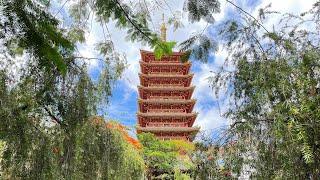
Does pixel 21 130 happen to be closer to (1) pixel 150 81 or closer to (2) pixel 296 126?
(2) pixel 296 126

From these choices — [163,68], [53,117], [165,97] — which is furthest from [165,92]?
[53,117]

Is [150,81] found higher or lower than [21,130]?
higher

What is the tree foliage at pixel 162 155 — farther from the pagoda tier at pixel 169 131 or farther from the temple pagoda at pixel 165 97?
the temple pagoda at pixel 165 97

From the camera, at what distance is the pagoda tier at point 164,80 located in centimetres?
2448

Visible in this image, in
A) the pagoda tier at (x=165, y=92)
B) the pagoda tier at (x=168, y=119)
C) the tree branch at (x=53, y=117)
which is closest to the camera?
the tree branch at (x=53, y=117)

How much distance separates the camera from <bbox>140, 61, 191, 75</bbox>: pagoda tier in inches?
968

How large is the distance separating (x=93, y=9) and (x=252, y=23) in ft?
3.03

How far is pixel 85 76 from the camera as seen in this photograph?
4141 mm

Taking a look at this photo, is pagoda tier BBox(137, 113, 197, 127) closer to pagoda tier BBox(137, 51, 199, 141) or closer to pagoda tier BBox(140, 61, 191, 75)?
pagoda tier BBox(137, 51, 199, 141)

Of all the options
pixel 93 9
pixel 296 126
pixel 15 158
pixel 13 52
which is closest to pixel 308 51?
pixel 296 126

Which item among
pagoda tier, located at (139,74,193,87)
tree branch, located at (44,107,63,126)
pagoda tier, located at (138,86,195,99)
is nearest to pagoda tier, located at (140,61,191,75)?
pagoda tier, located at (139,74,193,87)

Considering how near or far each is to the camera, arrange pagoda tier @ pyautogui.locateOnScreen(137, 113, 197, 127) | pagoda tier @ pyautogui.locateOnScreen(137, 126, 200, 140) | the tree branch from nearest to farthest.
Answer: the tree branch < pagoda tier @ pyautogui.locateOnScreen(137, 126, 200, 140) < pagoda tier @ pyautogui.locateOnScreen(137, 113, 197, 127)

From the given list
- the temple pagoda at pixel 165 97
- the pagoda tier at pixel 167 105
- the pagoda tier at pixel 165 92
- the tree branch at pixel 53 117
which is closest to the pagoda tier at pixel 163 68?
the temple pagoda at pixel 165 97

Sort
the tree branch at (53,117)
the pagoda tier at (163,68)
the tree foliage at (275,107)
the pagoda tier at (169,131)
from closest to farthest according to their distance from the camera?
the tree foliage at (275,107), the tree branch at (53,117), the pagoda tier at (169,131), the pagoda tier at (163,68)
